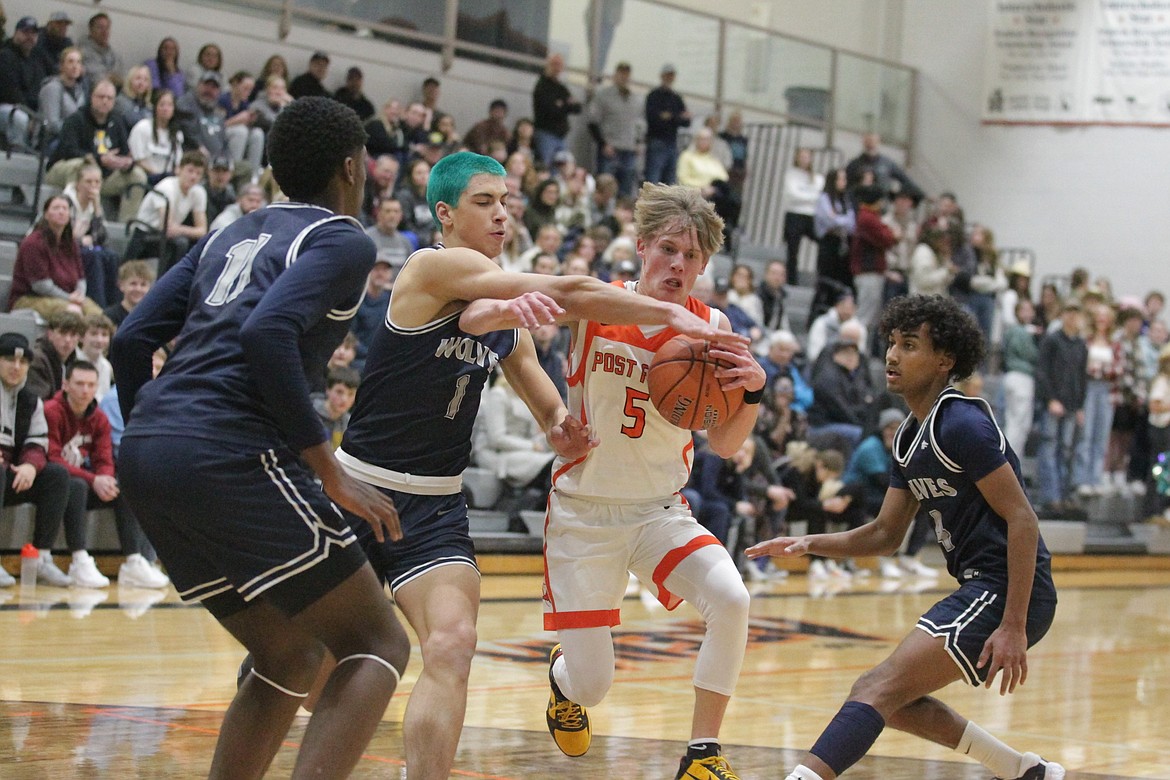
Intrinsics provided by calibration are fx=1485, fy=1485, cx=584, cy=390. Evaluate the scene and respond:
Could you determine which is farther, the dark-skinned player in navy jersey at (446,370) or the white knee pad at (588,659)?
the white knee pad at (588,659)

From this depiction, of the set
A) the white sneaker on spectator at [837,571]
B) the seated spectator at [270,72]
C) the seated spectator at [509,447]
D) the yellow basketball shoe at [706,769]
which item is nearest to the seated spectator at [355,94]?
the seated spectator at [270,72]

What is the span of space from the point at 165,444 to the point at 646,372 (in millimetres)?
1777

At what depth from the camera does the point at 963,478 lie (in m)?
4.39

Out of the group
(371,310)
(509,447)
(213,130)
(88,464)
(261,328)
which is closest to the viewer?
(261,328)

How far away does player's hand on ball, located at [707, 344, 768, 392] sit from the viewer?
4270 millimetres

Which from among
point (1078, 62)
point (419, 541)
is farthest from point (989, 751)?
point (1078, 62)

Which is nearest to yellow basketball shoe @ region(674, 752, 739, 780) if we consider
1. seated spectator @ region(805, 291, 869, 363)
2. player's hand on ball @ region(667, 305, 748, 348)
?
player's hand on ball @ region(667, 305, 748, 348)

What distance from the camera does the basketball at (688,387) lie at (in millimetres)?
4453

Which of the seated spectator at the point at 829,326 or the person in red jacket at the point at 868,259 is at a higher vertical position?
the person in red jacket at the point at 868,259

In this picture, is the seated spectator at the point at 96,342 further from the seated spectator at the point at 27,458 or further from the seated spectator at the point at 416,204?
the seated spectator at the point at 416,204

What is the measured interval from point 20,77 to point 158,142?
1156 mm

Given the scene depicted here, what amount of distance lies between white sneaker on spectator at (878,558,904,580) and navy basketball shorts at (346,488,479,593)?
9203mm

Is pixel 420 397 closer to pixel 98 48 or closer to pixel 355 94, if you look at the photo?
pixel 98 48

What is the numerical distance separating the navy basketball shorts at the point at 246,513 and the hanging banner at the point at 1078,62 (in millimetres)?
19375
